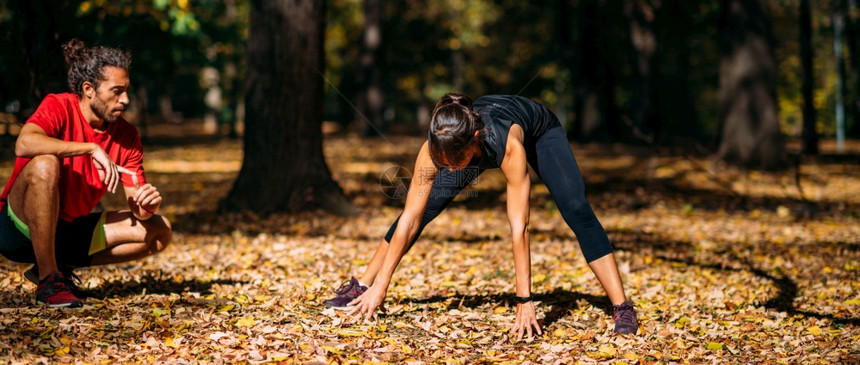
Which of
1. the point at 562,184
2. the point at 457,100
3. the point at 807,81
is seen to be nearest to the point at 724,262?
the point at 562,184

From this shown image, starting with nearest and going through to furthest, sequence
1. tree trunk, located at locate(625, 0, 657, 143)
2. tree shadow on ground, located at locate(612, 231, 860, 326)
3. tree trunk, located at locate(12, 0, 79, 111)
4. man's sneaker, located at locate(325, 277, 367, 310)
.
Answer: man's sneaker, located at locate(325, 277, 367, 310)
tree shadow on ground, located at locate(612, 231, 860, 326)
tree trunk, located at locate(12, 0, 79, 111)
tree trunk, located at locate(625, 0, 657, 143)

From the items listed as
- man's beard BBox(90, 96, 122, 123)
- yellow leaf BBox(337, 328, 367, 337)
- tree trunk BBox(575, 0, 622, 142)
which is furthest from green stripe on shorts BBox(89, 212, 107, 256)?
tree trunk BBox(575, 0, 622, 142)

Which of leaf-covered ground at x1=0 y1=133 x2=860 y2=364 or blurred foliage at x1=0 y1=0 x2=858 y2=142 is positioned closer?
leaf-covered ground at x1=0 y1=133 x2=860 y2=364

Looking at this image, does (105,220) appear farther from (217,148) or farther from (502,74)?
(502,74)

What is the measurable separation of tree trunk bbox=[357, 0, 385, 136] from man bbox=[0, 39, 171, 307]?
17.3 meters

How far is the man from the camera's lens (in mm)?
3895

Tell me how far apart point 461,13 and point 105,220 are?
39.0 meters

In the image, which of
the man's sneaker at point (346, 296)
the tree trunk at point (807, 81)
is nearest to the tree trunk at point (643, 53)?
the tree trunk at point (807, 81)

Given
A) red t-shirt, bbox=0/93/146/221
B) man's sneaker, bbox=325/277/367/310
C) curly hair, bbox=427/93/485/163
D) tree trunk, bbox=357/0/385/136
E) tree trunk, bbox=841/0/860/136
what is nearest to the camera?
curly hair, bbox=427/93/485/163

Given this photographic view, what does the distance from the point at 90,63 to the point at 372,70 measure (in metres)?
18.1

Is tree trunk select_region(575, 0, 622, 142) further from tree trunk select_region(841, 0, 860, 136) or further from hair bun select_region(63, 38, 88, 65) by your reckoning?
hair bun select_region(63, 38, 88, 65)

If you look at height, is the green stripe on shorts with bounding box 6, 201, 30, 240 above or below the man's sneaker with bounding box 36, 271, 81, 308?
above

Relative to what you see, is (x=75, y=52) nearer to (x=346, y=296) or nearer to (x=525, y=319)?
(x=346, y=296)

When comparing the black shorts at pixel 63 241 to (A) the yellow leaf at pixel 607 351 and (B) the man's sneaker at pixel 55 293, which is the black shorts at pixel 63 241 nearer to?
(B) the man's sneaker at pixel 55 293
